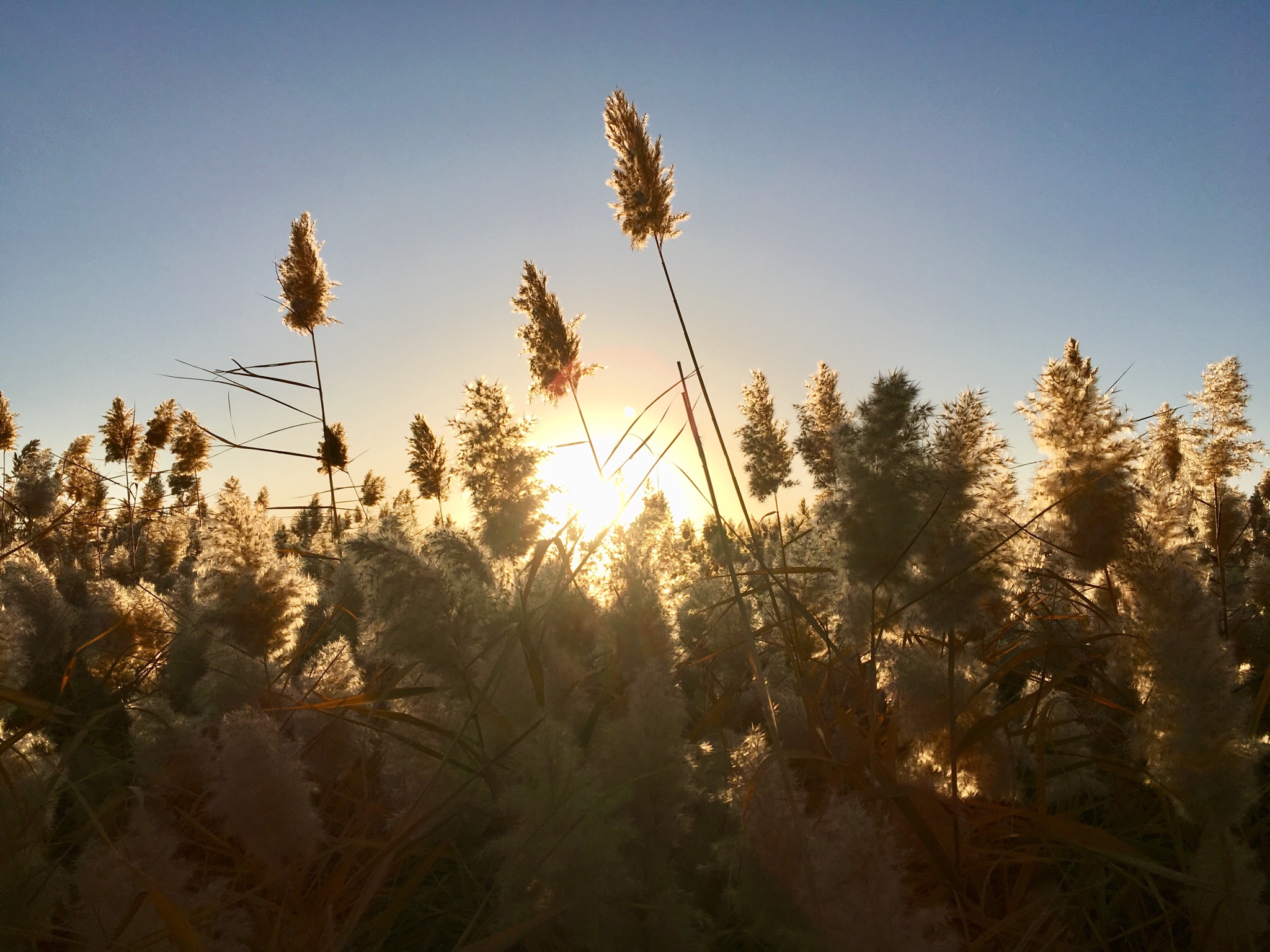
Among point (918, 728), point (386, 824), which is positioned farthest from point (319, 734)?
point (918, 728)

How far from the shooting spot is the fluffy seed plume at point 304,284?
6.07 metres

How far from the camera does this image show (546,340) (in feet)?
27.7

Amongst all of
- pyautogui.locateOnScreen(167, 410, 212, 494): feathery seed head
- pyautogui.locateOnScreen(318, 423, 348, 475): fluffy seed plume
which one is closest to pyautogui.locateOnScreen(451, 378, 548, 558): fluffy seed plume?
pyautogui.locateOnScreen(318, 423, 348, 475): fluffy seed plume

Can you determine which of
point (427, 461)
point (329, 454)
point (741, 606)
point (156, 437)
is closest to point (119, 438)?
point (156, 437)

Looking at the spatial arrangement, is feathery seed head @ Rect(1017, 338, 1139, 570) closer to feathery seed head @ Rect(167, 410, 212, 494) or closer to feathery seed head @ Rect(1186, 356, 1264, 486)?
feathery seed head @ Rect(1186, 356, 1264, 486)

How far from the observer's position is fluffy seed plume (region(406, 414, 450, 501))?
41.1 ft

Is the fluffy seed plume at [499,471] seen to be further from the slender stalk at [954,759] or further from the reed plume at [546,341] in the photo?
the slender stalk at [954,759]

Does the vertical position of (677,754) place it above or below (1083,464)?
below

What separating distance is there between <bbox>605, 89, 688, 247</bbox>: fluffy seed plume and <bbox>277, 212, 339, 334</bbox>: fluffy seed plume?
2698 mm

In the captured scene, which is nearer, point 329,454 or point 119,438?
point 329,454

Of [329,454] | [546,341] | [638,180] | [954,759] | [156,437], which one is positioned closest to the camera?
[954,759]

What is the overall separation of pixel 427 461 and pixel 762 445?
6.24 meters

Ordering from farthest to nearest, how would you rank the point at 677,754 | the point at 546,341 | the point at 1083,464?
the point at 546,341, the point at 1083,464, the point at 677,754

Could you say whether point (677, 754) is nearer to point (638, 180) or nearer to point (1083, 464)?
point (1083, 464)
